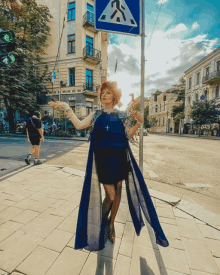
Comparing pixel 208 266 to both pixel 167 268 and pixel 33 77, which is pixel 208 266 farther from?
pixel 33 77

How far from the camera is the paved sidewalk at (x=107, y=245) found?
1.48 m

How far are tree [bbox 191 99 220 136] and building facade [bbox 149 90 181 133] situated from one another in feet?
51.0

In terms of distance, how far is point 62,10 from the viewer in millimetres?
18703

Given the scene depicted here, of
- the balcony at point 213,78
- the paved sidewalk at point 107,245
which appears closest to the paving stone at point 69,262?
the paved sidewalk at point 107,245

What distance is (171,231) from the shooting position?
202 cm

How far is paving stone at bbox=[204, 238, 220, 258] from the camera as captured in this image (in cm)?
171

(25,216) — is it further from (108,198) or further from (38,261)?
(108,198)

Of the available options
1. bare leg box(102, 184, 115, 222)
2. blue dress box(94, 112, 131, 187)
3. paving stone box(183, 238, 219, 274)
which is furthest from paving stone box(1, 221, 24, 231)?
paving stone box(183, 238, 219, 274)

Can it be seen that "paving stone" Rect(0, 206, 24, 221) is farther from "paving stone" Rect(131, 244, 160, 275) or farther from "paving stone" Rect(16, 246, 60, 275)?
"paving stone" Rect(131, 244, 160, 275)

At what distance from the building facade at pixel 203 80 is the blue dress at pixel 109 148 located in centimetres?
2893

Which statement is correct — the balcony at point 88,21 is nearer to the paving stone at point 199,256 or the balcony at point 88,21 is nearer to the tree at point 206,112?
the tree at point 206,112

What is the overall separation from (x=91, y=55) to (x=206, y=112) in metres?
18.4

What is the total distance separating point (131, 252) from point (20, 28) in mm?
24395

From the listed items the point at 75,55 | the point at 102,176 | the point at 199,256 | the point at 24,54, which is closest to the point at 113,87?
the point at 102,176
